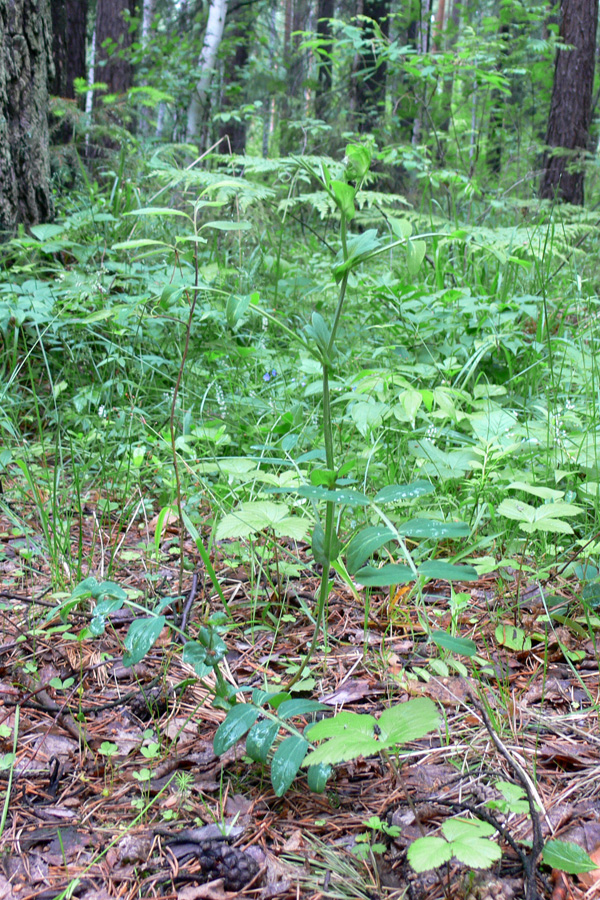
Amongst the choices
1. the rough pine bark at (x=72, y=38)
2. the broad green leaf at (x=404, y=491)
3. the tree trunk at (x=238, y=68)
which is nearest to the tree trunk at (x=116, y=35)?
the rough pine bark at (x=72, y=38)

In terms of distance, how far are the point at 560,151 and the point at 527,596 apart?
16.6ft

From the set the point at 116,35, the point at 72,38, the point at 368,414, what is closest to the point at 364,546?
the point at 368,414

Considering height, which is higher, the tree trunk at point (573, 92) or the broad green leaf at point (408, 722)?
the tree trunk at point (573, 92)

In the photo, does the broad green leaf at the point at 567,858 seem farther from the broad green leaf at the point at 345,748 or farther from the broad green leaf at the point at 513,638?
the broad green leaf at the point at 513,638

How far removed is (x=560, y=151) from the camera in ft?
17.3

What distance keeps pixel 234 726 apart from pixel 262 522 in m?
0.42

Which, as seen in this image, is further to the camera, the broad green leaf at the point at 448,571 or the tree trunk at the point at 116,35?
the tree trunk at the point at 116,35

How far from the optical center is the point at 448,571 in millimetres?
894

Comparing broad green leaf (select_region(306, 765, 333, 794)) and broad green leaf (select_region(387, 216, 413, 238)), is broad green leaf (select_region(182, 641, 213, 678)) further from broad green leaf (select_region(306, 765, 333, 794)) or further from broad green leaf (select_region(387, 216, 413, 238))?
broad green leaf (select_region(387, 216, 413, 238))

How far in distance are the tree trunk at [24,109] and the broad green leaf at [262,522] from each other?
7.85ft

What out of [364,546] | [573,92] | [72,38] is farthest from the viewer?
[72,38]

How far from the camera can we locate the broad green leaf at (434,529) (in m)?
0.93

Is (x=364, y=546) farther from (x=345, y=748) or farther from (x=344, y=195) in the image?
(x=344, y=195)

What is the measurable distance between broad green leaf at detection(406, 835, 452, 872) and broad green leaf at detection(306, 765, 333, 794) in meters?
0.20
